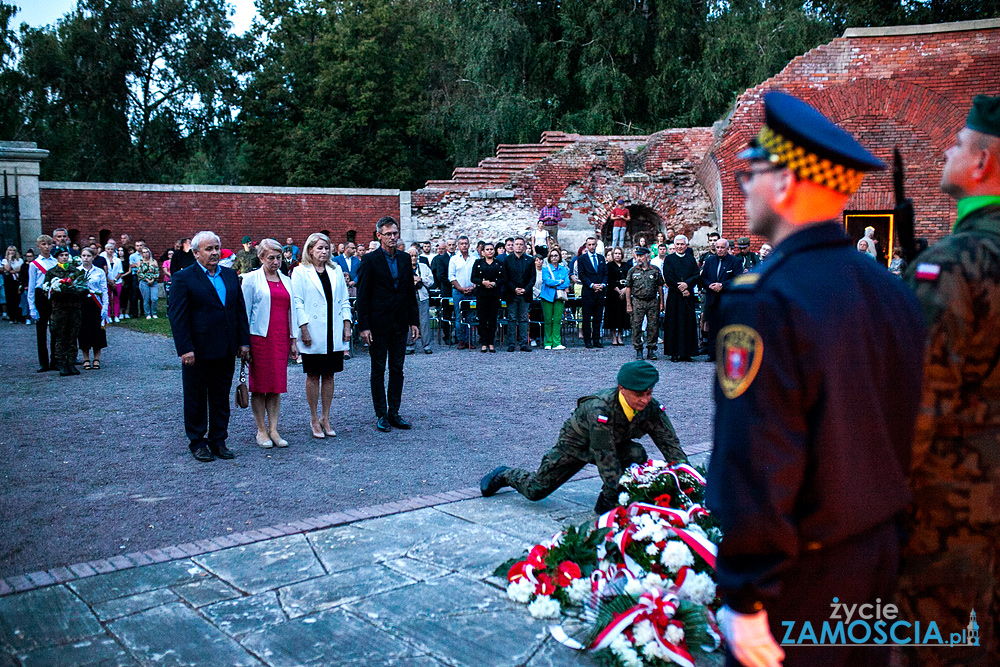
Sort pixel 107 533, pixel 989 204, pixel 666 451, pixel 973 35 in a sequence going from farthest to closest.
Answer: pixel 973 35 < pixel 107 533 < pixel 666 451 < pixel 989 204

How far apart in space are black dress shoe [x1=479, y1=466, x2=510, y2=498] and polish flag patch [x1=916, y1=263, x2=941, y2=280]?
3.93 meters

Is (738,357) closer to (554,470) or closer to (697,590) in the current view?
(697,590)

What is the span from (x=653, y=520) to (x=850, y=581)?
7.84 ft

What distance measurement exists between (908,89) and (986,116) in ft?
68.9

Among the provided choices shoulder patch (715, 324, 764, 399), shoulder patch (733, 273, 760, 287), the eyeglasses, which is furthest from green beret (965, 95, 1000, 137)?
shoulder patch (715, 324, 764, 399)

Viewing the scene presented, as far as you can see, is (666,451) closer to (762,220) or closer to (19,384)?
(762,220)

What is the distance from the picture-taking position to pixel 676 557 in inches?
154

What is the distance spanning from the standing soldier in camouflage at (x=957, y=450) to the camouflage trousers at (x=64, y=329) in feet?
39.3

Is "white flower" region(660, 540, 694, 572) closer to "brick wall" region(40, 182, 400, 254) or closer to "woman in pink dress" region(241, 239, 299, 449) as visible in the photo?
"woman in pink dress" region(241, 239, 299, 449)

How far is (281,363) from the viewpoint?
7.63 metres

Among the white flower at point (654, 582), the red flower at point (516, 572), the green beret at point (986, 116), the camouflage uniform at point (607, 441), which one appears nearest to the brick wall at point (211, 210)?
the camouflage uniform at point (607, 441)

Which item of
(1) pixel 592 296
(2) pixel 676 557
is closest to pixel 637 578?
(2) pixel 676 557

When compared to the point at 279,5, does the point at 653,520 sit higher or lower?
lower

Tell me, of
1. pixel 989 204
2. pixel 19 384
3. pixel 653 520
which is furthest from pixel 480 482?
pixel 19 384
